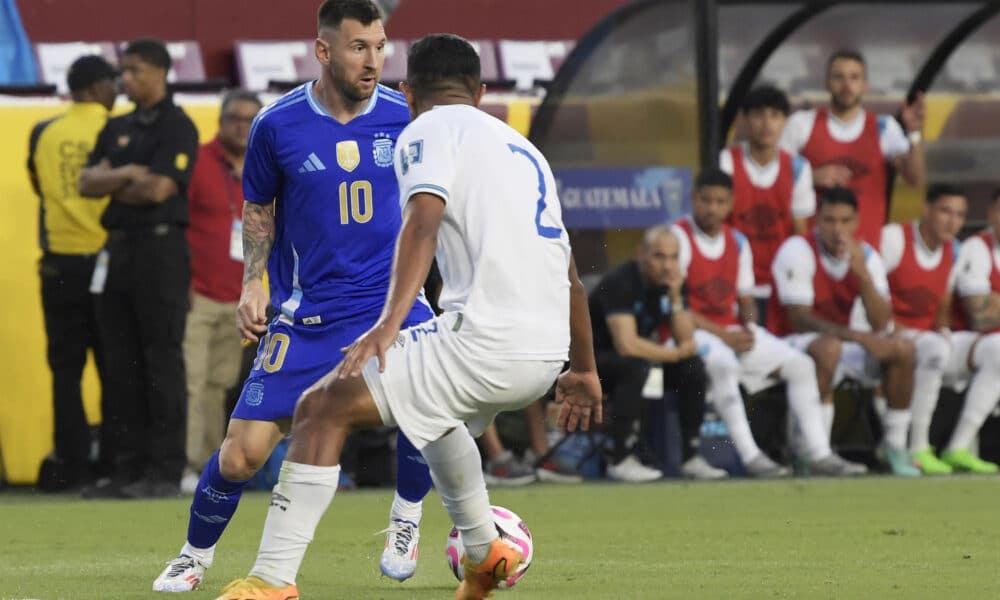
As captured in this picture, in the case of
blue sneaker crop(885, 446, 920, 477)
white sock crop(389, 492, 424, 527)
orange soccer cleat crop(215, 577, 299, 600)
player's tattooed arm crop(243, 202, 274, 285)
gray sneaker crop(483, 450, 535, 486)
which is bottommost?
blue sneaker crop(885, 446, 920, 477)

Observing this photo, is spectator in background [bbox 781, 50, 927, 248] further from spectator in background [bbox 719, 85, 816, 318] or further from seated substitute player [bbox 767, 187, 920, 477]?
seated substitute player [bbox 767, 187, 920, 477]

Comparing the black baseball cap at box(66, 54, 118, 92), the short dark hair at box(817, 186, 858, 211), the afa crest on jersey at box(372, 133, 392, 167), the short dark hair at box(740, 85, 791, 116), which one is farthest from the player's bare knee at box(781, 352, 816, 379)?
the afa crest on jersey at box(372, 133, 392, 167)

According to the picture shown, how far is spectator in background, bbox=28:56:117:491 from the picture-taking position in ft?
35.4

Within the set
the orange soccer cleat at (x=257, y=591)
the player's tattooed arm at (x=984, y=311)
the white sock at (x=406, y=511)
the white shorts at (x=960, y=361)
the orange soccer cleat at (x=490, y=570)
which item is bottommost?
the white shorts at (x=960, y=361)

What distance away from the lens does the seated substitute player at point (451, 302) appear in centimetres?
509

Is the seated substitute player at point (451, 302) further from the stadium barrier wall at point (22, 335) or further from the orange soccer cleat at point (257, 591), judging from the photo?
the stadium barrier wall at point (22, 335)

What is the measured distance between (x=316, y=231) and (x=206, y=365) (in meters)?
4.90

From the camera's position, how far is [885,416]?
11891 millimetres

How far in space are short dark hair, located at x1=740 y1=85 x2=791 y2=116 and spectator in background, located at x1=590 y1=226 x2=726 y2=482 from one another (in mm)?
1096

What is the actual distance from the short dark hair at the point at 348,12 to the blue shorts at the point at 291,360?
37.8 inches

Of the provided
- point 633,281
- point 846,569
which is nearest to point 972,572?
point 846,569

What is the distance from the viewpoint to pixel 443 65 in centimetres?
530

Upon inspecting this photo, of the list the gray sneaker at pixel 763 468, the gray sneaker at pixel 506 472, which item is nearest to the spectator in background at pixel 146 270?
the gray sneaker at pixel 506 472

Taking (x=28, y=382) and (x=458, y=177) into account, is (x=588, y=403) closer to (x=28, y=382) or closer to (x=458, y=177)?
(x=458, y=177)
